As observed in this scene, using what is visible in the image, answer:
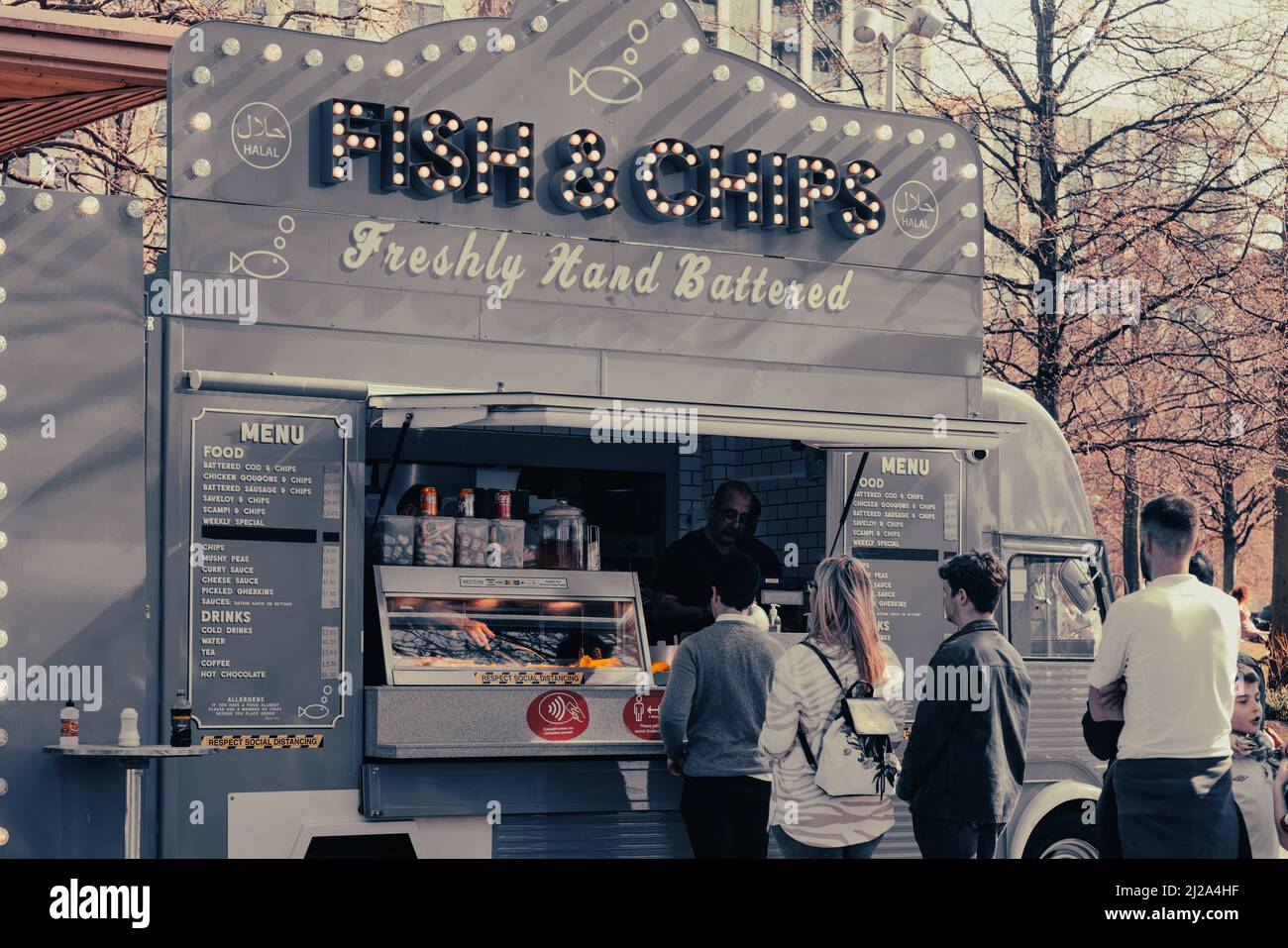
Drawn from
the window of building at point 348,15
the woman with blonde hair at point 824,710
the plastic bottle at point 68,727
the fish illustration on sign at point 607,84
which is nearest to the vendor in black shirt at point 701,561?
the woman with blonde hair at point 824,710

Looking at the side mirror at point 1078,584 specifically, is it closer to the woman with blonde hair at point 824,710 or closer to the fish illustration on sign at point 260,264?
the woman with blonde hair at point 824,710

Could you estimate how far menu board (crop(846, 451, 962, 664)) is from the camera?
9102mm

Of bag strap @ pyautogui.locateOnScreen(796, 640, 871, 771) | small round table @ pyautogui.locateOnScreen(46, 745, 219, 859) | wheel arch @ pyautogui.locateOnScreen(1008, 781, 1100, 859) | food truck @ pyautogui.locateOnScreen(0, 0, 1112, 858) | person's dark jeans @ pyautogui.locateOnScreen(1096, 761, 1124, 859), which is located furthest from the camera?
wheel arch @ pyautogui.locateOnScreen(1008, 781, 1100, 859)

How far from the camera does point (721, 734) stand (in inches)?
288

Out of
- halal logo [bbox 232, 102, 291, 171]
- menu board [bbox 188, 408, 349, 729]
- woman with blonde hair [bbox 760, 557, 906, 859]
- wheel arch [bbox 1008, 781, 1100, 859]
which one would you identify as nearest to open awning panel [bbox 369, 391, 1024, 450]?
menu board [bbox 188, 408, 349, 729]

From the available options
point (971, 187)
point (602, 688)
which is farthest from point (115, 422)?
point (971, 187)

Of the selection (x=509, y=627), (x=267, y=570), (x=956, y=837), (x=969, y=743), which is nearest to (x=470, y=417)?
(x=267, y=570)

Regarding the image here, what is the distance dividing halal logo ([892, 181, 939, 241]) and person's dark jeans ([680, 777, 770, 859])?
3274 millimetres

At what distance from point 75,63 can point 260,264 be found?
3.49 feet

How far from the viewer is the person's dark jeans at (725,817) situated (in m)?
7.27

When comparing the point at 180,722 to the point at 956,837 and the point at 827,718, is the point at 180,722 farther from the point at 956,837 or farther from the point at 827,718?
the point at 956,837

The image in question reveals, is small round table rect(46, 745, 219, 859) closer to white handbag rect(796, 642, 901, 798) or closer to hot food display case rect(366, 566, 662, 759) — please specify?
hot food display case rect(366, 566, 662, 759)

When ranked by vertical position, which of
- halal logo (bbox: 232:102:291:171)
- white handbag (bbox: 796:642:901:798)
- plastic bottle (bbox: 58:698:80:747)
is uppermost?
halal logo (bbox: 232:102:291:171)
